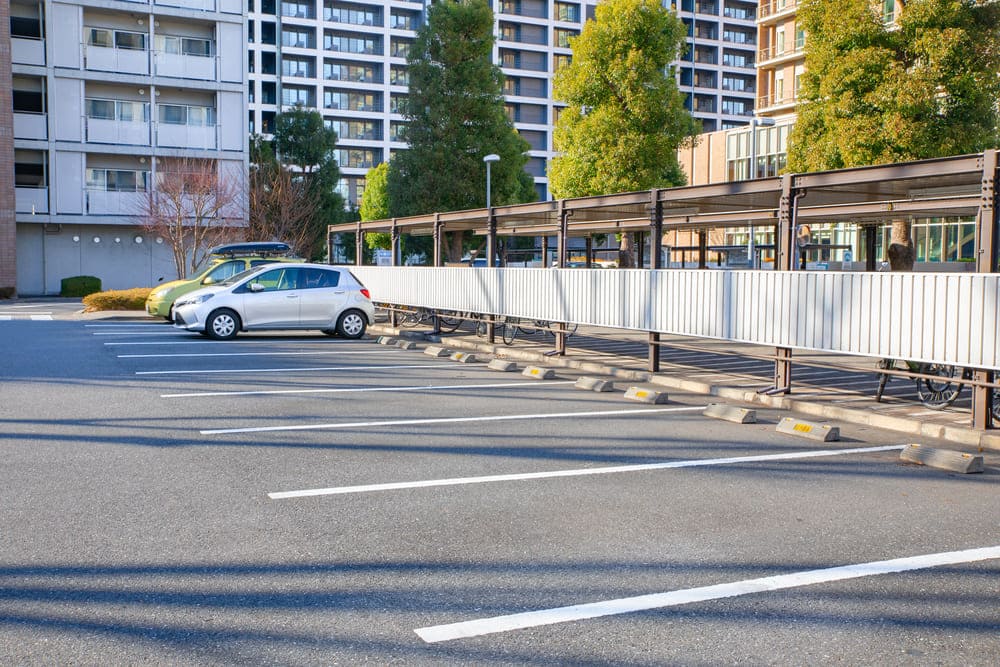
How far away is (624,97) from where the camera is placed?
105 feet

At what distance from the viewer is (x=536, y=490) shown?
6.68 metres

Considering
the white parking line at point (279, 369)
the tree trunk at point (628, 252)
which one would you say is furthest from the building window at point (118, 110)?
the white parking line at point (279, 369)

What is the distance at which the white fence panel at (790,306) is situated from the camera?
8609 millimetres

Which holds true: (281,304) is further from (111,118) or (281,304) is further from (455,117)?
(111,118)

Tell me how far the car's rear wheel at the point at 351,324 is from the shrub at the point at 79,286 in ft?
79.7

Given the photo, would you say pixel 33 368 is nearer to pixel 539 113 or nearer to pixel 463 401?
pixel 463 401

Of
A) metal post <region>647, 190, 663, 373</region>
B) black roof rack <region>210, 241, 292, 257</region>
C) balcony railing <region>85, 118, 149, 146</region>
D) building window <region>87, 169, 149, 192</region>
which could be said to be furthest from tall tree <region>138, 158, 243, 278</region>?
metal post <region>647, 190, 663, 373</region>

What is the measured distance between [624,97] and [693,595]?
29.0m

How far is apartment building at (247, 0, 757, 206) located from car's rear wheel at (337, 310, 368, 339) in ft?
179

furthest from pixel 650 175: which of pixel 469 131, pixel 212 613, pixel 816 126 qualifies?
pixel 212 613

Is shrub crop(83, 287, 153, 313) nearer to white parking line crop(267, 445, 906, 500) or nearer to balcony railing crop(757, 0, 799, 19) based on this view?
white parking line crop(267, 445, 906, 500)

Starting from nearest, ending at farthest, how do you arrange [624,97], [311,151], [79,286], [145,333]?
1. [145,333]
2. [624,97]
3. [79,286]
4. [311,151]

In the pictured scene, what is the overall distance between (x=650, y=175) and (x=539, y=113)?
56.2 meters

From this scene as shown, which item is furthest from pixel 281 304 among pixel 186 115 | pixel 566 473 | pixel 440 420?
pixel 186 115
